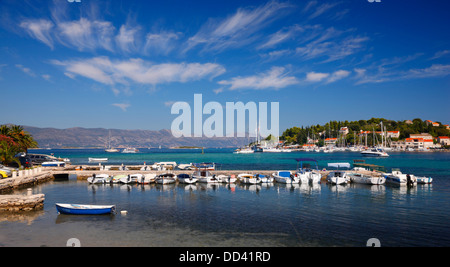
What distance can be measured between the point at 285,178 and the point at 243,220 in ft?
93.5

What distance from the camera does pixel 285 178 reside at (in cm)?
5481

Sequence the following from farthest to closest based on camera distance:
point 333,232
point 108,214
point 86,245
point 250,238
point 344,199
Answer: point 344,199 < point 108,214 < point 333,232 < point 250,238 < point 86,245

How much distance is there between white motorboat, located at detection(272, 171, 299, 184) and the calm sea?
8909 millimetres

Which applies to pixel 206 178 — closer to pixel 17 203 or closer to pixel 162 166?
pixel 162 166

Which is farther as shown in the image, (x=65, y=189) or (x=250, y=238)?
(x=65, y=189)

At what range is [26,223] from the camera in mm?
26438

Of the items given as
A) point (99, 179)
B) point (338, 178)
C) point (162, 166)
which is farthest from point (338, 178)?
point (162, 166)

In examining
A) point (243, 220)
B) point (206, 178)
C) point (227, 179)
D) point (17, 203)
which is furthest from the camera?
point (206, 178)

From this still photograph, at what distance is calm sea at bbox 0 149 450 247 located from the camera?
2225 centimetres

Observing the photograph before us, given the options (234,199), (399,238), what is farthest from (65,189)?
(399,238)
